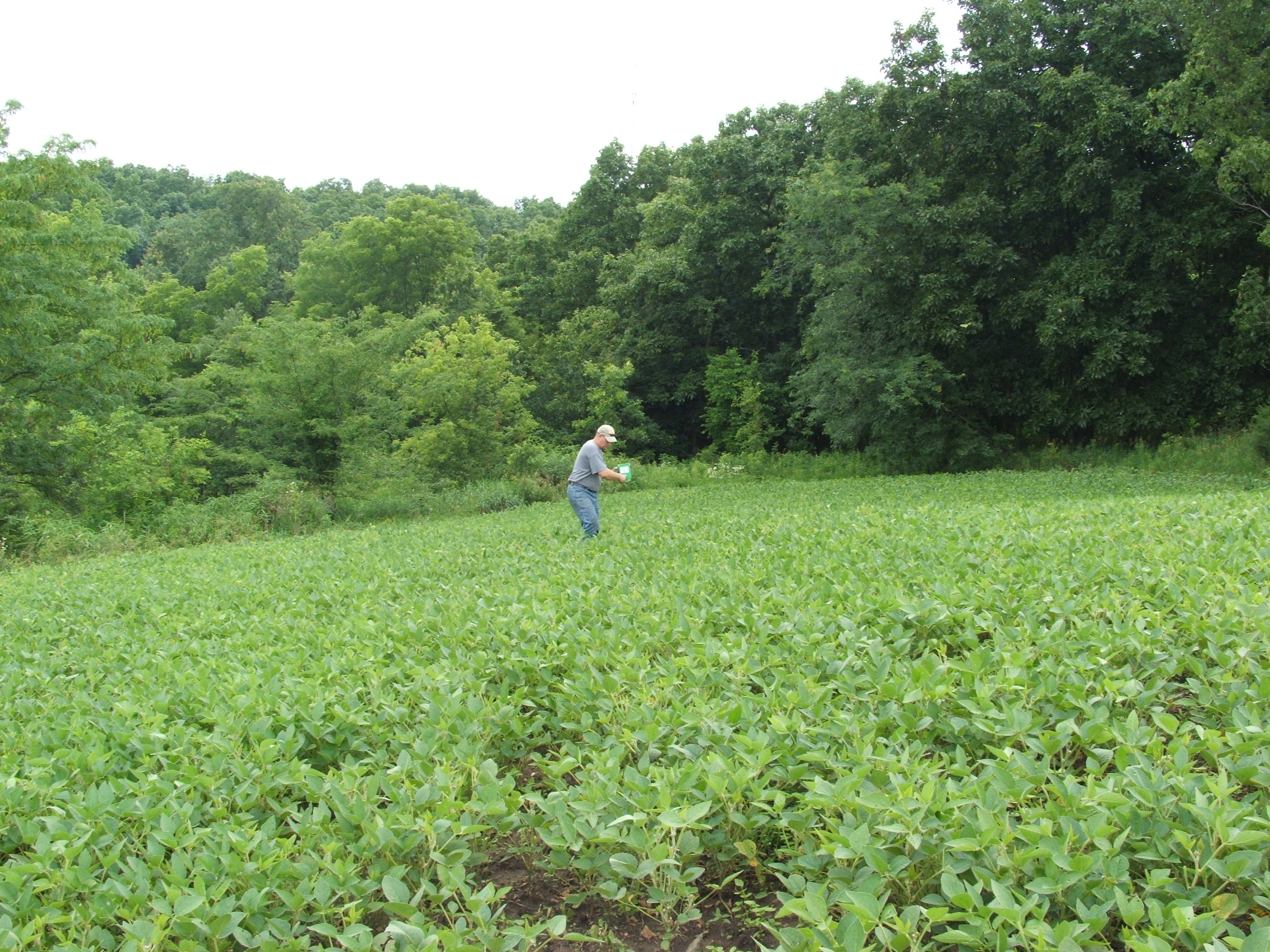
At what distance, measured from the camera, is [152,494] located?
70.3ft

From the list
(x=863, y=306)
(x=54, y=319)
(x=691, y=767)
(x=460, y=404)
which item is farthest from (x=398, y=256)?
(x=691, y=767)

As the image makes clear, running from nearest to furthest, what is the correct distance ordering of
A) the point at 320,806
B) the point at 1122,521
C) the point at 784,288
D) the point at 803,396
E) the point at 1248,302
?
the point at 320,806, the point at 1122,521, the point at 1248,302, the point at 803,396, the point at 784,288

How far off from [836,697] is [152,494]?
857 inches

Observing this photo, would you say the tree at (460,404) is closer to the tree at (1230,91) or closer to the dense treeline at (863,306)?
the dense treeline at (863,306)

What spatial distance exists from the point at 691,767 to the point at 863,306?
25.9 metres

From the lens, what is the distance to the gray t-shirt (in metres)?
11.4

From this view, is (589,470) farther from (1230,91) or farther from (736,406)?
(736,406)

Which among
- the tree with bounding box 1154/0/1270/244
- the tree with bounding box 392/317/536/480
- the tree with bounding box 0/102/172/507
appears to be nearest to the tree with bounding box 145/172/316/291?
the tree with bounding box 0/102/172/507

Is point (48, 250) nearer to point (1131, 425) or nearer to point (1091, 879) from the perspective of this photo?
point (1091, 879)

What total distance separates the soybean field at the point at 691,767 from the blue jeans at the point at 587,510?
4658 millimetres

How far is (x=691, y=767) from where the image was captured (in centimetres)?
305

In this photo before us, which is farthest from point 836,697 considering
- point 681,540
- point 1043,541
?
point 681,540

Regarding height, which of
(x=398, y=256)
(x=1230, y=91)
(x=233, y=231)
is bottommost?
(x=1230, y=91)

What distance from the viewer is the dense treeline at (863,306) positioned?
22062 millimetres
